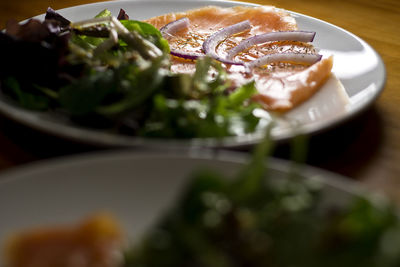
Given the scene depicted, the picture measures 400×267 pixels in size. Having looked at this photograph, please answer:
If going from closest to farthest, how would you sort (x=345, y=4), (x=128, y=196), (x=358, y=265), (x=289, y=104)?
(x=358, y=265) < (x=128, y=196) < (x=289, y=104) < (x=345, y=4)

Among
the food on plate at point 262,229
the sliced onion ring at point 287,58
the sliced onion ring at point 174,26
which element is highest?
the food on plate at point 262,229

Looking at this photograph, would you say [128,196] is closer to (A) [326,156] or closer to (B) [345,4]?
(A) [326,156]

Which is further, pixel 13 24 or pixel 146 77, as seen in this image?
pixel 13 24

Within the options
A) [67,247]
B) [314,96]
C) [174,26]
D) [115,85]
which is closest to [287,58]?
[314,96]

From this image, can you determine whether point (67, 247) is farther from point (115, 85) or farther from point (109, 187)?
point (115, 85)

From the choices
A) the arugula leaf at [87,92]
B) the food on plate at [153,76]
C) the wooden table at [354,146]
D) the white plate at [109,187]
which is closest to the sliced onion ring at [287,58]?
the food on plate at [153,76]

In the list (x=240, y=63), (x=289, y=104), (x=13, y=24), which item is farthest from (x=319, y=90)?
(x=13, y=24)

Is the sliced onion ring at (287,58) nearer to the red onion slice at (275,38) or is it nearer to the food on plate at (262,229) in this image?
the red onion slice at (275,38)
